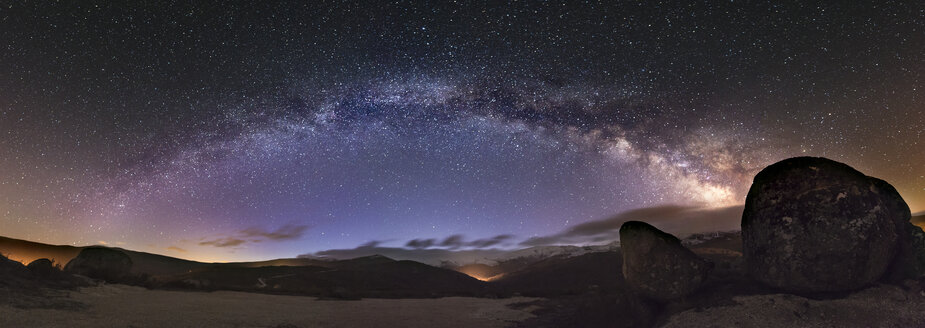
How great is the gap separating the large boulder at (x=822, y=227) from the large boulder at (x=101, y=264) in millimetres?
27080

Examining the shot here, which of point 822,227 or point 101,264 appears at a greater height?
point 101,264

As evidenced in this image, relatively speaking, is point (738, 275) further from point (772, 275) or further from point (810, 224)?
point (810, 224)

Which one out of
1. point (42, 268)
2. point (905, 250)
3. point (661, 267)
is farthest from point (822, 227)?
point (42, 268)

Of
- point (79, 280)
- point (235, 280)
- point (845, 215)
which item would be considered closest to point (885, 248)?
point (845, 215)

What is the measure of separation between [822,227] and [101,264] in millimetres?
30447

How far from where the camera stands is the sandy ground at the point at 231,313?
33.8 ft

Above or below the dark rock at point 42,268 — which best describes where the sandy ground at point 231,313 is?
below

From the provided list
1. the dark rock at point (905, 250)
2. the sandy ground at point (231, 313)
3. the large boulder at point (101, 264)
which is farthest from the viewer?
the large boulder at point (101, 264)

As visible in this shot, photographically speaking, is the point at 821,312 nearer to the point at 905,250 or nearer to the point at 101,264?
the point at 905,250

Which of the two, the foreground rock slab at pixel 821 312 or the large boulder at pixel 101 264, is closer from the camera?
the foreground rock slab at pixel 821 312

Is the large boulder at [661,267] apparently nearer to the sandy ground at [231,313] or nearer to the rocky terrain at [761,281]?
the rocky terrain at [761,281]

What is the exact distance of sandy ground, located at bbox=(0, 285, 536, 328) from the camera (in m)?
10.3

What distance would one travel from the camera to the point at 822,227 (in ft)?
41.1

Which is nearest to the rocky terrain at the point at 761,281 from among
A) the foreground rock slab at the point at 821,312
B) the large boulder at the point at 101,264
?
the foreground rock slab at the point at 821,312
